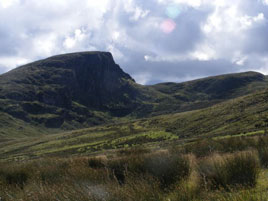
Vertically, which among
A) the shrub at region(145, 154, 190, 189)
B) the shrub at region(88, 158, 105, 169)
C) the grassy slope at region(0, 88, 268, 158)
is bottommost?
the grassy slope at region(0, 88, 268, 158)

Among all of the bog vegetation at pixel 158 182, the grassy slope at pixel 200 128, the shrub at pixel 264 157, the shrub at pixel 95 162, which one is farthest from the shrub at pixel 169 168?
the grassy slope at pixel 200 128

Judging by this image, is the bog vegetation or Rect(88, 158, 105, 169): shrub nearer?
the bog vegetation

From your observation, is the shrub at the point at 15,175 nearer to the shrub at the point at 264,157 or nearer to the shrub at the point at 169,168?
the shrub at the point at 169,168

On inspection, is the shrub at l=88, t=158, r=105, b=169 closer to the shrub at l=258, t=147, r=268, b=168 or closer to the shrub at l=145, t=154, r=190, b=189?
the shrub at l=145, t=154, r=190, b=189

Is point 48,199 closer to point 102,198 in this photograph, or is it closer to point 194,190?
point 102,198

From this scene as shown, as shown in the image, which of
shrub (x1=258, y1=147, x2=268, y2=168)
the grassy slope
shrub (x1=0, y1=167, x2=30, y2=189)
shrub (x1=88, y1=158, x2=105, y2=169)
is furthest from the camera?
the grassy slope

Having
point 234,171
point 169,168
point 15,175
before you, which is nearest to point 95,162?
point 15,175

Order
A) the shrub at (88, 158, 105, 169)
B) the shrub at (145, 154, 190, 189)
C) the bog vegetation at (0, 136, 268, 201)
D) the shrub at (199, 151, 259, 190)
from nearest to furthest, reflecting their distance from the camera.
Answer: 1. the bog vegetation at (0, 136, 268, 201)
2. the shrub at (199, 151, 259, 190)
3. the shrub at (145, 154, 190, 189)
4. the shrub at (88, 158, 105, 169)

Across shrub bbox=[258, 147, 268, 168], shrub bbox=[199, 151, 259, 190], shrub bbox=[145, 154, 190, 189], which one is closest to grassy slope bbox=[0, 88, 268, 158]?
shrub bbox=[258, 147, 268, 168]

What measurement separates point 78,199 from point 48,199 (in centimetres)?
88

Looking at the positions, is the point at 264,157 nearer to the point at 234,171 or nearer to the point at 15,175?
the point at 234,171

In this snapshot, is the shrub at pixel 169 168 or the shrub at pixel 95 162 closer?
the shrub at pixel 169 168

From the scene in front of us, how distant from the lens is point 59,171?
9.77m

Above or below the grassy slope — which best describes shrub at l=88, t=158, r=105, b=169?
above
